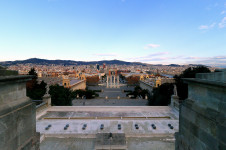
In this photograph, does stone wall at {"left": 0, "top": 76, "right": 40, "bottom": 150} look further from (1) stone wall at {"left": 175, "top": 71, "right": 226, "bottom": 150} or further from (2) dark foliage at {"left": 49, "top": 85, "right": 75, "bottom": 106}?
(2) dark foliage at {"left": 49, "top": 85, "right": 75, "bottom": 106}

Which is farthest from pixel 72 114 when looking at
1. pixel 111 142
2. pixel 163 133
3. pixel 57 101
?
pixel 57 101

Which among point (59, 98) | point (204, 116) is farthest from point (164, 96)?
point (204, 116)

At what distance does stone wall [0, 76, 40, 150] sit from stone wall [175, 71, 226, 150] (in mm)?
4415

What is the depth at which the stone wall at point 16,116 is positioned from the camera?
2.97 m

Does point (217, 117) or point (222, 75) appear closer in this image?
point (217, 117)

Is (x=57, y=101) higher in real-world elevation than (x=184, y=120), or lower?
lower

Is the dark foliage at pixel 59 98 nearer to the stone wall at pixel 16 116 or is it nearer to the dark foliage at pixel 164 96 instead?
the dark foliage at pixel 164 96

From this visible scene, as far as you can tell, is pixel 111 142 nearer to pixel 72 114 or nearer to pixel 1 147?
pixel 1 147

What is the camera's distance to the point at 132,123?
10.6 meters

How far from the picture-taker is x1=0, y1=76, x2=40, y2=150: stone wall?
9.75ft

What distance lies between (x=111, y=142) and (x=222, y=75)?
559cm

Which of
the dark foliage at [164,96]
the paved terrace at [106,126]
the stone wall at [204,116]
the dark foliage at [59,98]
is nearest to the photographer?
the stone wall at [204,116]

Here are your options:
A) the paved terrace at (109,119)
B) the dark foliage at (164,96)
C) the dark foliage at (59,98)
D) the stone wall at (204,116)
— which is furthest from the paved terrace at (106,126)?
the dark foliage at (164,96)

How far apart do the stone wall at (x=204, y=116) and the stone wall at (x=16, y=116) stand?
14.5 ft
